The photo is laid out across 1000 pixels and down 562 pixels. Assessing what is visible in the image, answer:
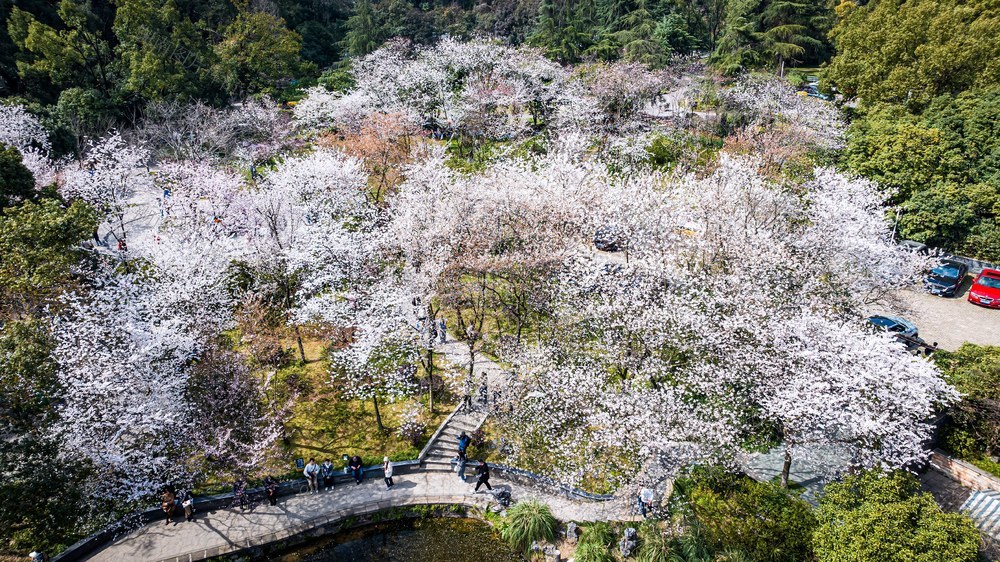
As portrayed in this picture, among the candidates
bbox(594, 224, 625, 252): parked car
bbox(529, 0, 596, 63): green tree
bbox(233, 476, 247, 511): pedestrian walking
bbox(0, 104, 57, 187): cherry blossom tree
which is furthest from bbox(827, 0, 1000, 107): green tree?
bbox(0, 104, 57, 187): cherry blossom tree

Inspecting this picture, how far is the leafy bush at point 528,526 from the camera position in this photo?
17484 millimetres

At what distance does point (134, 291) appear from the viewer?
830 inches

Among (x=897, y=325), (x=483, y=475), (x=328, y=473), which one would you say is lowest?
(x=328, y=473)

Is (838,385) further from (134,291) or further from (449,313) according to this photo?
(134,291)

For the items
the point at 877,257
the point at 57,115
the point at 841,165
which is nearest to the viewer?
the point at 877,257

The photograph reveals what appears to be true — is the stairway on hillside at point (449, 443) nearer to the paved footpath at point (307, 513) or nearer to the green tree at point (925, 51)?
the paved footpath at point (307, 513)

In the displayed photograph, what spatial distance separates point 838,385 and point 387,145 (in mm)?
31242

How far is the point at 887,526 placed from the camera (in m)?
13.6

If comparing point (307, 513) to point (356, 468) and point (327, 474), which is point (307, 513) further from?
point (356, 468)

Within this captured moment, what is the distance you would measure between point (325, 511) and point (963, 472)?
864 inches

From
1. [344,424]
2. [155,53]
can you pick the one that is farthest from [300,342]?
[155,53]

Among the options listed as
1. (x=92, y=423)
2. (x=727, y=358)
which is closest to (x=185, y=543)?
(x=92, y=423)

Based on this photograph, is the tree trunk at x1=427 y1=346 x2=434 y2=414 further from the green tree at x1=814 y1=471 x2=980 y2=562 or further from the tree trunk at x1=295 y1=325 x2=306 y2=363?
the green tree at x1=814 y1=471 x2=980 y2=562

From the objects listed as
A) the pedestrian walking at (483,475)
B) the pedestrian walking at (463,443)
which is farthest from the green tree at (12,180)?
the pedestrian walking at (483,475)
